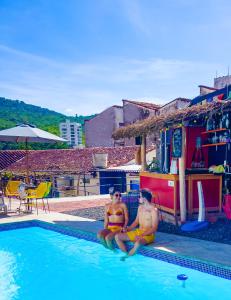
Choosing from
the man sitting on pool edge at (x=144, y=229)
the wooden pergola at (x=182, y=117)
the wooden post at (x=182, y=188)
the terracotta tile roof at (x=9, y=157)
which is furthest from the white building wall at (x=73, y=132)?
the man sitting on pool edge at (x=144, y=229)

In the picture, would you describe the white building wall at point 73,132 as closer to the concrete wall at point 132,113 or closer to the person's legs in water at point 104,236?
the concrete wall at point 132,113

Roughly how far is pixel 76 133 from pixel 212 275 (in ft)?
261

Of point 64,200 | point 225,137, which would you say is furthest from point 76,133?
point 225,137

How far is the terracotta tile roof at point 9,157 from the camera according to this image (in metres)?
30.8

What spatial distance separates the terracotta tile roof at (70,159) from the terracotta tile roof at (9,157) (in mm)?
1821

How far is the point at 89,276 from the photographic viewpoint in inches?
229

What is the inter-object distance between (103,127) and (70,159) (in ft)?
22.5

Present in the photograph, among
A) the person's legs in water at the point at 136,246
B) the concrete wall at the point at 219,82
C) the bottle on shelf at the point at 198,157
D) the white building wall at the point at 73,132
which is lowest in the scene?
the person's legs in water at the point at 136,246

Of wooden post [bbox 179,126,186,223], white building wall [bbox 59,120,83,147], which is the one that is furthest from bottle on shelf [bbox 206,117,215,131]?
white building wall [bbox 59,120,83,147]

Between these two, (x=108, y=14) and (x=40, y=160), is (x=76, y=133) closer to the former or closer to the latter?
(x=40, y=160)

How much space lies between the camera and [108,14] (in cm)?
1015

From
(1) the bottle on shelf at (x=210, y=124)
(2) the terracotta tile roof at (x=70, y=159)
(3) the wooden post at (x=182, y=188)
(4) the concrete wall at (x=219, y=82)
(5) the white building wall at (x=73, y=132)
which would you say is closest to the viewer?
(3) the wooden post at (x=182, y=188)

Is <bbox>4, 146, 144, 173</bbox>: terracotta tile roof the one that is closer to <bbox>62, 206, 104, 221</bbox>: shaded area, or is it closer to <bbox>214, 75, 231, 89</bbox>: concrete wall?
<bbox>214, 75, 231, 89</bbox>: concrete wall

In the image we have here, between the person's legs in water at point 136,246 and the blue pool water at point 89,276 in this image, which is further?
the person's legs in water at point 136,246
